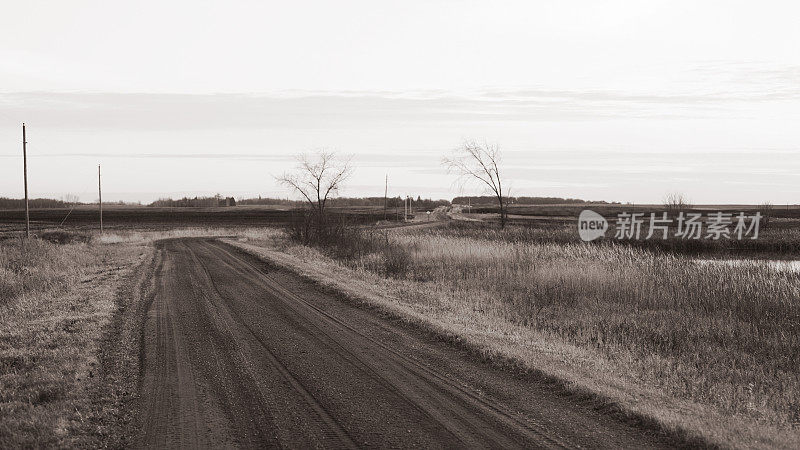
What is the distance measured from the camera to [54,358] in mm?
8938

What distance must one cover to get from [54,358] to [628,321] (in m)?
11.7

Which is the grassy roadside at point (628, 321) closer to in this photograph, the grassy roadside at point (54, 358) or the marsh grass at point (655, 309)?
the marsh grass at point (655, 309)

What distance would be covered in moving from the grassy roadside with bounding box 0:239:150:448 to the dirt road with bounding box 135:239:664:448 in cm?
66

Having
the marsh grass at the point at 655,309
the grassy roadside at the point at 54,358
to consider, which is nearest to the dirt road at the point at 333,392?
the grassy roadside at the point at 54,358

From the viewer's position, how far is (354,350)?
31.4 ft

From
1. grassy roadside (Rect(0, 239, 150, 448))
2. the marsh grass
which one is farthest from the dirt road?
the marsh grass

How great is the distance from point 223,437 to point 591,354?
6.60 meters

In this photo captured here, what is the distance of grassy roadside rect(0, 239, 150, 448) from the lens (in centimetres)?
615

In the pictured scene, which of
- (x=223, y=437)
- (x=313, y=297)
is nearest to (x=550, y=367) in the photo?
(x=223, y=437)

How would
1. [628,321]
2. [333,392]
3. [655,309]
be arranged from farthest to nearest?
1. [655,309]
2. [628,321]
3. [333,392]

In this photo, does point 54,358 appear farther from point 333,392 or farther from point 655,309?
point 655,309

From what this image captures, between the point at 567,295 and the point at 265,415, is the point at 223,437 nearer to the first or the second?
the point at 265,415

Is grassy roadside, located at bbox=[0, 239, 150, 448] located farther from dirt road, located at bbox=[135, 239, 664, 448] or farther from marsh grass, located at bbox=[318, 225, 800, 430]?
marsh grass, located at bbox=[318, 225, 800, 430]

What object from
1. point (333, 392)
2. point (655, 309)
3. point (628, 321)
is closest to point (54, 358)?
point (333, 392)
